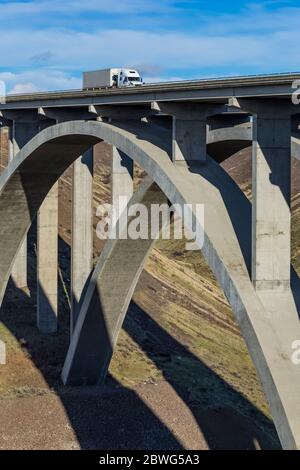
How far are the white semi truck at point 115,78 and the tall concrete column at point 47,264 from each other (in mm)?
8153

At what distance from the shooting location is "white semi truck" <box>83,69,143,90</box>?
35.0 metres

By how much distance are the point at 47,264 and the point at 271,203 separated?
26.6 m

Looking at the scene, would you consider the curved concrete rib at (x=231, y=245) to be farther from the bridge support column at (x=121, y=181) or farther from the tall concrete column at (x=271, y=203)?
the bridge support column at (x=121, y=181)

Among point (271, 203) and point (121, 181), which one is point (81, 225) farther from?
point (271, 203)

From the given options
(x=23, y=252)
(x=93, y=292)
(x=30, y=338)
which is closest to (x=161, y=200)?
(x=93, y=292)

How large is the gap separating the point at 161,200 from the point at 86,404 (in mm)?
10107

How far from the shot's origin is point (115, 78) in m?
35.2

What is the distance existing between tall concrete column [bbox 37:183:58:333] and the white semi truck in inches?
321

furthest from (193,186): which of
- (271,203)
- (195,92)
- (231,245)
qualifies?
(271,203)

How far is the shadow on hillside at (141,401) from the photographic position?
32312 mm

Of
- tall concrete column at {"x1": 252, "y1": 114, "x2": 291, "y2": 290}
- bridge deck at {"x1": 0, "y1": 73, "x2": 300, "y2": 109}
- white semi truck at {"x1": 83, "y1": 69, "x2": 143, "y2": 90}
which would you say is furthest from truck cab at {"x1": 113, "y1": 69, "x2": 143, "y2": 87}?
tall concrete column at {"x1": 252, "y1": 114, "x2": 291, "y2": 290}

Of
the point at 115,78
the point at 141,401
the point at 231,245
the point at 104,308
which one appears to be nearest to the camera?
the point at 231,245

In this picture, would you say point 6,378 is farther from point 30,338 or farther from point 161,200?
point 161,200

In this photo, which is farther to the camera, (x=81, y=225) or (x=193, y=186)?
(x=81, y=225)
